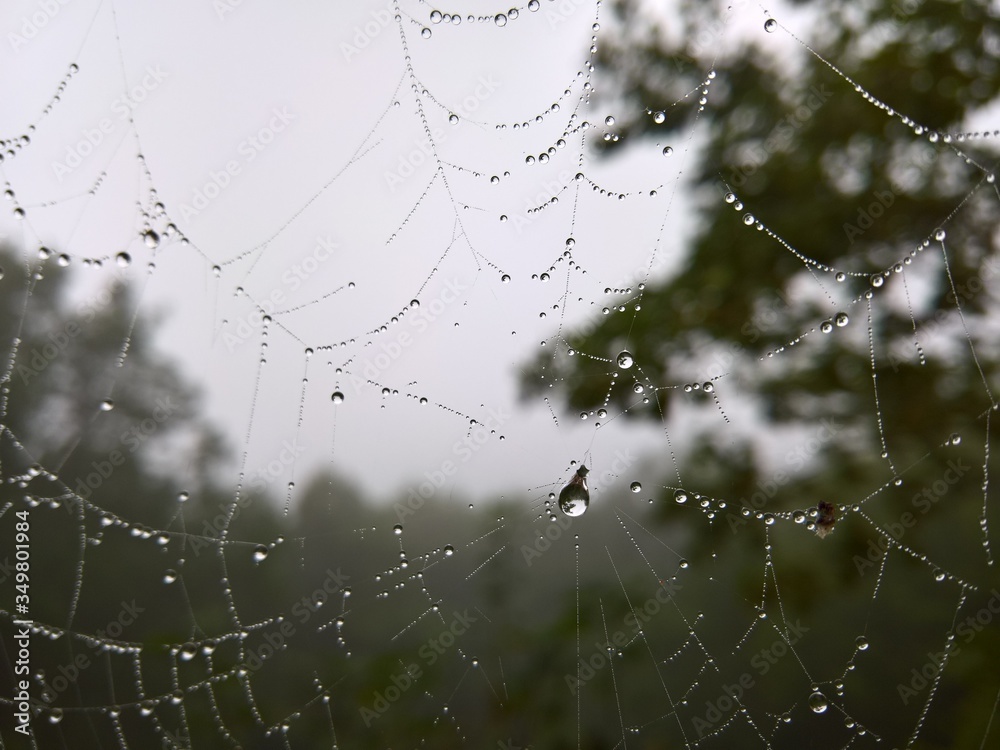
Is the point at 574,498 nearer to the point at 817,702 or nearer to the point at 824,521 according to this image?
the point at 824,521

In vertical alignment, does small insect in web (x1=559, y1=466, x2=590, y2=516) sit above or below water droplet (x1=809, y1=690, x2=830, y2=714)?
above

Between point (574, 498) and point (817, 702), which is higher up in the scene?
point (574, 498)

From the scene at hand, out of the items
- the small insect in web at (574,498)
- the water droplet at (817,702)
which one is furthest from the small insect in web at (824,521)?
the small insect in web at (574,498)

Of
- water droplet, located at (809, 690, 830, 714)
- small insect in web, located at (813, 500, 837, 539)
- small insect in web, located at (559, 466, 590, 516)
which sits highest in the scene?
small insect in web, located at (559, 466, 590, 516)

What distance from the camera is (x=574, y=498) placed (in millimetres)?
1349

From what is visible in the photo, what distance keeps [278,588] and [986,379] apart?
7.85ft

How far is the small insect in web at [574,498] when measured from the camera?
135cm

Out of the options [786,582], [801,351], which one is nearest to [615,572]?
[786,582]

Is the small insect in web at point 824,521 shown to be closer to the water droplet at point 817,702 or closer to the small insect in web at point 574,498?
the water droplet at point 817,702

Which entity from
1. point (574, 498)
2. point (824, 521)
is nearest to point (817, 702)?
point (824, 521)

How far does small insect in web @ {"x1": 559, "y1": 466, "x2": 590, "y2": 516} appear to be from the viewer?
1346 mm

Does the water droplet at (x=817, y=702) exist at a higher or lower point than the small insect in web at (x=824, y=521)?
lower

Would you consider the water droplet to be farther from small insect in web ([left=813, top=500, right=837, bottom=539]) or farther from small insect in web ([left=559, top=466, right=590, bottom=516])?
small insect in web ([left=559, top=466, right=590, bottom=516])

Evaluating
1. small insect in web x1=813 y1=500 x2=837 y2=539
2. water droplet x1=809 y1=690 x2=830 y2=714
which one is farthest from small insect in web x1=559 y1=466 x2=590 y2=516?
water droplet x1=809 y1=690 x2=830 y2=714
